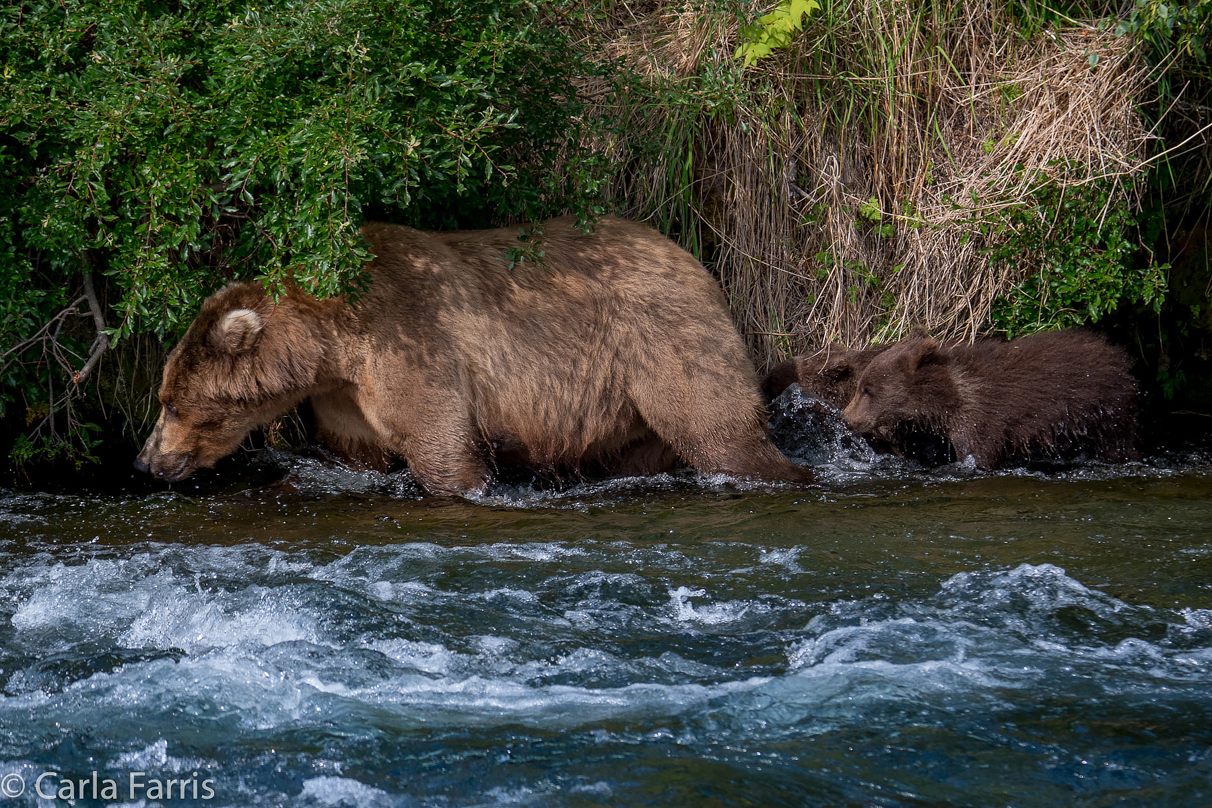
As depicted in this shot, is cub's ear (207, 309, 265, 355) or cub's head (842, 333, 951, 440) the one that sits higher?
cub's ear (207, 309, 265, 355)

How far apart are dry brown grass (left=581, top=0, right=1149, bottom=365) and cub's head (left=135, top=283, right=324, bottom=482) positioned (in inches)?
99.3

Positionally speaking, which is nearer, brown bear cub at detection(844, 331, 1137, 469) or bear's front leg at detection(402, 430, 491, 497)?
bear's front leg at detection(402, 430, 491, 497)

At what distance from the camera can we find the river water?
2871 millimetres

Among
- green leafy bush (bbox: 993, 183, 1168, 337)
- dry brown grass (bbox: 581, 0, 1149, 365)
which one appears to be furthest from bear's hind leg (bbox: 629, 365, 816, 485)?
green leafy bush (bbox: 993, 183, 1168, 337)

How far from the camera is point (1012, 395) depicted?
6520 millimetres

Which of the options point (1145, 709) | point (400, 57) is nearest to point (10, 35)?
point (400, 57)

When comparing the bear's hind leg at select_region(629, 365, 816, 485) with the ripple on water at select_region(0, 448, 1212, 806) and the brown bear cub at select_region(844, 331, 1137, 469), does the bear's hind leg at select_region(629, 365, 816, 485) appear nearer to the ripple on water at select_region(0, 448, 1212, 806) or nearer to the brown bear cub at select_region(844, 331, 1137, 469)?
the brown bear cub at select_region(844, 331, 1137, 469)

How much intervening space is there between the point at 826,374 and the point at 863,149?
1537 millimetres

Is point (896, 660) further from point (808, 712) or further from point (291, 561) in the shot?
point (291, 561)

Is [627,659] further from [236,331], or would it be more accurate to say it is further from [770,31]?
[770,31]

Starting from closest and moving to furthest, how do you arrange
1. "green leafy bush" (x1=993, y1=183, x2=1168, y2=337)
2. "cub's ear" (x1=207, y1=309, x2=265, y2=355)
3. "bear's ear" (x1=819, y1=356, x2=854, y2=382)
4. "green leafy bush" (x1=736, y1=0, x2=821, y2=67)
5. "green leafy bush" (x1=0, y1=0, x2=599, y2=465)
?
"green leafy bush" (x1=0, y1=0, x2=599, y2=465)
"cub's ear" (x1=207, y1=309, x2=265, y2=355)
"green leafy bush" (x1=993, y1=183, x2=1168, y2=337)
"green leafy bush" (x1=736, y1=0, x2=821, y2=67)
"bear's ear" (x1=819, y1=356, x2=854, y2=382)

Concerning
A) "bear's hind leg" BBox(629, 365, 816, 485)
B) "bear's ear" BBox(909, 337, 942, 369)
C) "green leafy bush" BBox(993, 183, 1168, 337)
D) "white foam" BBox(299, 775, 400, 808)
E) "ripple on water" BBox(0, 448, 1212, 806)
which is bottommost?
"white foam" BBox(299, 775, 400, 808)

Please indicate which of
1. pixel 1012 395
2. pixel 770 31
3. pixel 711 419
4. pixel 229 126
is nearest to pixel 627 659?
pixel 711 419

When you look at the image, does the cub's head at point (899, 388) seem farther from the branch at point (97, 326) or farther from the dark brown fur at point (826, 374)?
the branch at point (97, 326)
